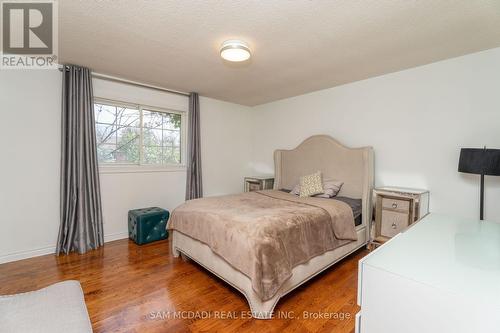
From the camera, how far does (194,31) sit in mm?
2064

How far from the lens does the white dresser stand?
74 cm

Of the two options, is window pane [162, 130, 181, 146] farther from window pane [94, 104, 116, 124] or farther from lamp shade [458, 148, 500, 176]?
lamp shade [458, 148, 500, 176]

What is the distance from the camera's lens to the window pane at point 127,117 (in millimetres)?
3513

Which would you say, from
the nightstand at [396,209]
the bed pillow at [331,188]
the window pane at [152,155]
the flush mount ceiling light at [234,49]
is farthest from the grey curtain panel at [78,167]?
the nightstand at [396,209]

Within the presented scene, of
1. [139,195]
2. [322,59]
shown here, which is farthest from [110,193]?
[322,59]

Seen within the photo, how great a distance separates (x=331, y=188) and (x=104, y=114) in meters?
3.51

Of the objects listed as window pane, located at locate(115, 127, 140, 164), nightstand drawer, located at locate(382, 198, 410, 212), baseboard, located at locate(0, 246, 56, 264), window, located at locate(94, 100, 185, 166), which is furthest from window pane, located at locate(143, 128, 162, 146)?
nightstand drawer, located at locate(382, 198, 410, 212)

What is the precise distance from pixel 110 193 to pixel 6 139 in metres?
1.26

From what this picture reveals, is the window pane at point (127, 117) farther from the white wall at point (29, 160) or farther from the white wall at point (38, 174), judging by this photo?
the white wall at point (29, 160)

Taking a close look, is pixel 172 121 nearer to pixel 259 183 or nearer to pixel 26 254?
pixel 259 183

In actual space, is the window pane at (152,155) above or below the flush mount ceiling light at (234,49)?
below

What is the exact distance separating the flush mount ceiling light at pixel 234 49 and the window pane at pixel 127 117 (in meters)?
2.04

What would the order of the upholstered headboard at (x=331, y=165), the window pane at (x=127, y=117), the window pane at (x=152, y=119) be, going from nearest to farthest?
1. the upholstered headboard at (x=331, y=165)
2. the window pane at (x=127, y=117)
3. the window pane at (x=152, y=119)

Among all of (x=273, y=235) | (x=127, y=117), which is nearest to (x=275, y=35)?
(x=273, y=235)
